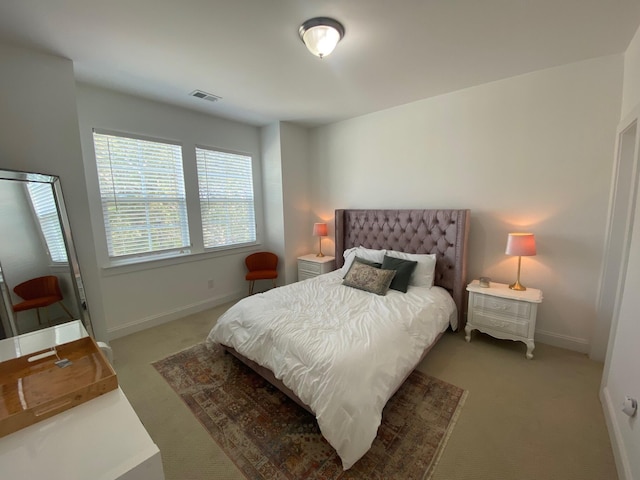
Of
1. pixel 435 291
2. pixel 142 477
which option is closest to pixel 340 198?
pixel 435 291

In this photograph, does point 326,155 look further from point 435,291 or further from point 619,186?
point 619,186

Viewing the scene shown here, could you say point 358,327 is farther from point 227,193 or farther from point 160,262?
point 227,193

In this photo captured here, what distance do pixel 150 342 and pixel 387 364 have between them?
259 centimetres

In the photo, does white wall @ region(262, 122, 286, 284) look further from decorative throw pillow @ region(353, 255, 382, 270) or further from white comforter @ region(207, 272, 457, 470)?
white comforter @ region(207, 272, 457, 470)

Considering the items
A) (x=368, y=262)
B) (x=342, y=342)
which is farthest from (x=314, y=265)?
(x=342, y=342)

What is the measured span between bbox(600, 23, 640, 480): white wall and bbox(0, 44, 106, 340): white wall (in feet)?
12.7

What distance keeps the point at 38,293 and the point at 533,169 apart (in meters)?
4.26

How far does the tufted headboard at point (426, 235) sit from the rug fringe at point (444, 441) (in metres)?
1.15

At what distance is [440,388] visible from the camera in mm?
2092

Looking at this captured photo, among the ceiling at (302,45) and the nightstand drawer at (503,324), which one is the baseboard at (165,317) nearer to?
the ceiling at (302,45)

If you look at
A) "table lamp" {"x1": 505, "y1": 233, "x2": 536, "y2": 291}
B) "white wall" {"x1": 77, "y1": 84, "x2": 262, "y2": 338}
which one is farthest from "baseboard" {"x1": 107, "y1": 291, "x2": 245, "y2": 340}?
"table lamp" {"x1": 505, "y1": 233, "x2": 536, "y2": 291}

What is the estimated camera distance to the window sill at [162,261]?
116 inches

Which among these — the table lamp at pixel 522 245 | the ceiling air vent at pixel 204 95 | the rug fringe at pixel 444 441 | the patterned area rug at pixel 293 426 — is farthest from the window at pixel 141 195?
the table lamp at pixel 522 245

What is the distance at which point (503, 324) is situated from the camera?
253cm
